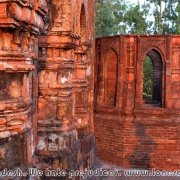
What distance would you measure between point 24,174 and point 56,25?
331cm

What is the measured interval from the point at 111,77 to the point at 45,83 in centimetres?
562

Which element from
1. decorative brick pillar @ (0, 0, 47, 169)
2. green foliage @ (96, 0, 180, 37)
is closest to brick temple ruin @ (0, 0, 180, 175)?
decorative brick pillar @ (0, 0, 47, 169)

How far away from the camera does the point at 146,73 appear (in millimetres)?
17938

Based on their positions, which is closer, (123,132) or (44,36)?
(44,36)

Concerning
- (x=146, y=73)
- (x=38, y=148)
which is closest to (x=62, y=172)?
(x=38, y=148)

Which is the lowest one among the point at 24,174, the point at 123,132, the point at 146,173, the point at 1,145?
the point at 146,173

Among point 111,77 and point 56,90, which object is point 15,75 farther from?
point 111,77

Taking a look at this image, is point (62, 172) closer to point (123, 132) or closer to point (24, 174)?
point (24, 174)

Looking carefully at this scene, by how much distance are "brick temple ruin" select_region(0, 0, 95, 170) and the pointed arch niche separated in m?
2.67

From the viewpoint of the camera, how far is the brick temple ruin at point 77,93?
9.27 ft

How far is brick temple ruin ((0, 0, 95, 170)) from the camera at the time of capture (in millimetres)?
2764

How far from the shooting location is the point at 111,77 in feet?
36.7

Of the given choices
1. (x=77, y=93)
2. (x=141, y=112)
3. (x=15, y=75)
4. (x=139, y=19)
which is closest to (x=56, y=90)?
(x=77, y=93)

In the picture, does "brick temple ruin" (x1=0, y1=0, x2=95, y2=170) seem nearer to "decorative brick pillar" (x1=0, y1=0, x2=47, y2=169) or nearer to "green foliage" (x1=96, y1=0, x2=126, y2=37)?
"decorative brick pillar" (x1=0, y1=0, x2=47, y2=169)
